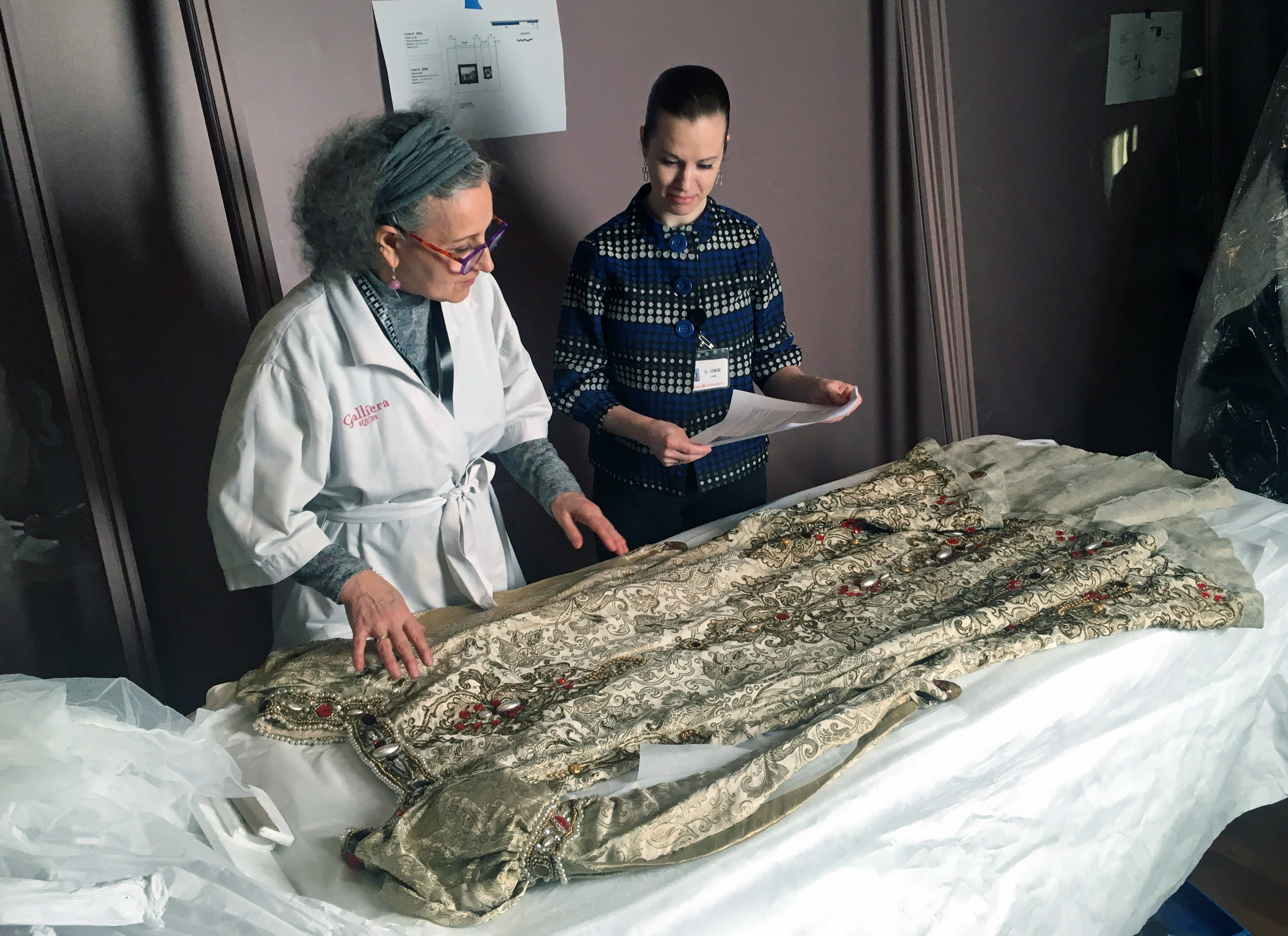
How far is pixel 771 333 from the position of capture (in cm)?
225

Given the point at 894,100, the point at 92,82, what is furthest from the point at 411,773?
the point at 894,100

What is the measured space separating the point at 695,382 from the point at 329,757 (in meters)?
1.07

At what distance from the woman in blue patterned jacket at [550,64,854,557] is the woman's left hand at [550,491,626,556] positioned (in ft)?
0.65

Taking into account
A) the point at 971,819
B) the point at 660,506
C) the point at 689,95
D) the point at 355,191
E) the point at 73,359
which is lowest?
the point at 971,819

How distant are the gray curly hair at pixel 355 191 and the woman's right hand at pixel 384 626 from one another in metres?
0.50

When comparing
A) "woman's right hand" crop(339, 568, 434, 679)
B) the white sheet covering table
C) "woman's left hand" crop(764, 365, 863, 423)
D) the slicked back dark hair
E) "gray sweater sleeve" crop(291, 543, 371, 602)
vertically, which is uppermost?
the slicked back dark hair

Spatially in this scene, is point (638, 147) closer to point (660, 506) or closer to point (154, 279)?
point (660, 506)

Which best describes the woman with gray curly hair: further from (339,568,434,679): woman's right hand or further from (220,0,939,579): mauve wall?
(220,0,939,579): mauve wall

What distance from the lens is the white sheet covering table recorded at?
3.71 ft

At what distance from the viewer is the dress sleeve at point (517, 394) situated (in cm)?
193

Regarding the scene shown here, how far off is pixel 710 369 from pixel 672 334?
0.11m

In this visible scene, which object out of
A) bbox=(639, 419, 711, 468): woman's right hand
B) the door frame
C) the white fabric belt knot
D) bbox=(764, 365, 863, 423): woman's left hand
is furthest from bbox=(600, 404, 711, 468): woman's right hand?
the door frame

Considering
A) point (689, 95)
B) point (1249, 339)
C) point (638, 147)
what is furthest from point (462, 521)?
point (1249, 339)

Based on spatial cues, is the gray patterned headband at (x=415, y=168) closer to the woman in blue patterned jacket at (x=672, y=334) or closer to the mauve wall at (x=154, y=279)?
the woman in blue patterned jacket at (x=672, y=334)
